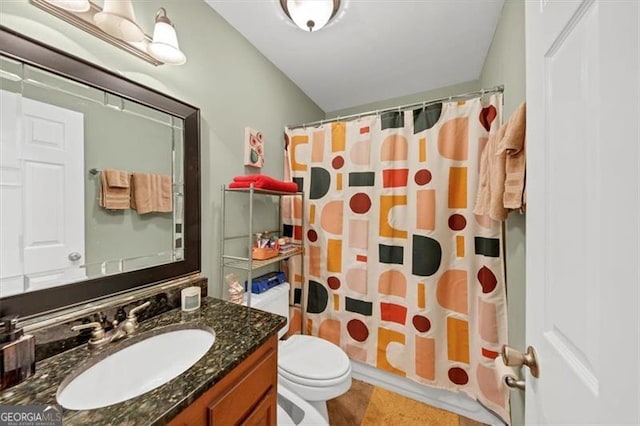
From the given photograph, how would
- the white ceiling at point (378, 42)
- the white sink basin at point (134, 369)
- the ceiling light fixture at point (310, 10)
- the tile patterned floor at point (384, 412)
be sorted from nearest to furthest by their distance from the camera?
the white sink basin at point (134, 369)
the ceiling light fixture at point (310, 10)
the white ceiling at point (378, 42)
the tile patterned floor at point (384, 412)

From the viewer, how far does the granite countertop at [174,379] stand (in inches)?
21.4

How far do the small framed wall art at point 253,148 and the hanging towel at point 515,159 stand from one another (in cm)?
136

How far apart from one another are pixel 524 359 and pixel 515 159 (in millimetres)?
774

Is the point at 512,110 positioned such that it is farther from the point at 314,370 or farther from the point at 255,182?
the point at 314,370

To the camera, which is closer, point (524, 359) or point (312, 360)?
point (524, 359)

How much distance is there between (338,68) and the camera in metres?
1.84

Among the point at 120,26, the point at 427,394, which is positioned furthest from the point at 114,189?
the point at 427,394

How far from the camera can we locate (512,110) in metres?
1.17

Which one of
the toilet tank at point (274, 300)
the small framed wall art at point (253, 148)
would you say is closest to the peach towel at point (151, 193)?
the small framed wall art at point (253, 148)

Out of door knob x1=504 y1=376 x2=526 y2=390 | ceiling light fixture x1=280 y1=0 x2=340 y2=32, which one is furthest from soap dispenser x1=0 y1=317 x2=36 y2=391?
ceiling light fixture x1=280 y1=0 x2=340 y2=32

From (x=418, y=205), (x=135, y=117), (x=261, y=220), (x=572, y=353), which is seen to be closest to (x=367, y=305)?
(x=418, y=205)

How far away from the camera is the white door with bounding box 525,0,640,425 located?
0.30 meters

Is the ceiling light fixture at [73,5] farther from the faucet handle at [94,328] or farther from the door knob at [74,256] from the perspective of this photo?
the faucet handle at [94,328]

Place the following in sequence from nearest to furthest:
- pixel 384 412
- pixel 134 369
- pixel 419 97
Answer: pixel 134 369 → pixel 384 412 → pixel 419 97
